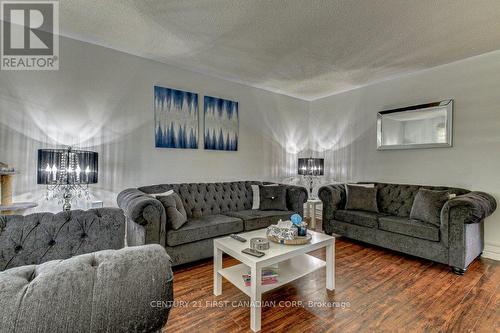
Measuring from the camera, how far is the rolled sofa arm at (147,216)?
2.36 metres

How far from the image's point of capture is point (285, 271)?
2.16m

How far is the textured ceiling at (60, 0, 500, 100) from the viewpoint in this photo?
2252 millimetres

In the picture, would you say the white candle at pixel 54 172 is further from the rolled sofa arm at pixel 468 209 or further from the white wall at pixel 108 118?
the rolled sofa arm at pixel 468 209

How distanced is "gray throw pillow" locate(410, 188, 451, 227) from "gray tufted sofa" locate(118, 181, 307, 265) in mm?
1449

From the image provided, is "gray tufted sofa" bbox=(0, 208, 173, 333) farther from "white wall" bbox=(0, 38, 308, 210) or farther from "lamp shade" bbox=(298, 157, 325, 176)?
"lamp shade" bbox=(298, 157, 325, 176)

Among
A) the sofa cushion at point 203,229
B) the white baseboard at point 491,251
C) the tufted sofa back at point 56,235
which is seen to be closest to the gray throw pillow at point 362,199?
the white baseboard at point 491,251

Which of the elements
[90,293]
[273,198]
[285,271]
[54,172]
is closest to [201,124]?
[273,198]

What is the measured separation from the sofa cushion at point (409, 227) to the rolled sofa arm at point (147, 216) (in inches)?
108

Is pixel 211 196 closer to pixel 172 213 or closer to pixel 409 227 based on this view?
pixel 172 213

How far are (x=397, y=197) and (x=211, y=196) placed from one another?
2762mm

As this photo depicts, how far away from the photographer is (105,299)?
70 cm

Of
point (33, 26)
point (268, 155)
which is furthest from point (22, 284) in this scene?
point (268, 155)

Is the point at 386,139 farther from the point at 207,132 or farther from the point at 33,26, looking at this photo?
the point at 33,26

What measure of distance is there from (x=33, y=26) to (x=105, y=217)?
8.75ft
